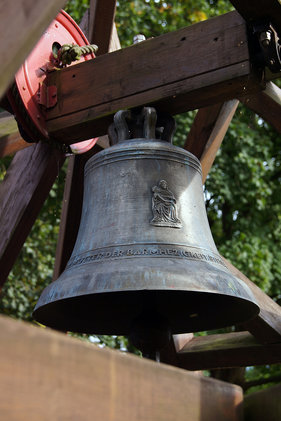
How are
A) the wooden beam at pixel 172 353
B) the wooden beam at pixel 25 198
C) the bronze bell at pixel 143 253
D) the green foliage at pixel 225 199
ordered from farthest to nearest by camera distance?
the green foliage at pixel 225 199 < the wooden beam at pixel 172 353 < the wooden beam at pixel 25 198 < the bronze bell at pixel 143 253

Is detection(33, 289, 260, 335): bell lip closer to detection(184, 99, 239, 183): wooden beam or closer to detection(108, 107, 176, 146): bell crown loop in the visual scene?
detection(108, 107, 176, 146): bell crown loop

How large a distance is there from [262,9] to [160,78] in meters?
0.46

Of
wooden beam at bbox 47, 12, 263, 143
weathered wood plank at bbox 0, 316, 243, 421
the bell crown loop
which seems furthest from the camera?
the bell crown loop

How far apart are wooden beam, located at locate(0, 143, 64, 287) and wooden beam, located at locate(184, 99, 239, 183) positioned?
0.89m

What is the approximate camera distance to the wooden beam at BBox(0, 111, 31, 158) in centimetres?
337

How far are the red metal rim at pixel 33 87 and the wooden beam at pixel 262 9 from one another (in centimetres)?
89

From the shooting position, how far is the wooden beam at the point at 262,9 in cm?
226

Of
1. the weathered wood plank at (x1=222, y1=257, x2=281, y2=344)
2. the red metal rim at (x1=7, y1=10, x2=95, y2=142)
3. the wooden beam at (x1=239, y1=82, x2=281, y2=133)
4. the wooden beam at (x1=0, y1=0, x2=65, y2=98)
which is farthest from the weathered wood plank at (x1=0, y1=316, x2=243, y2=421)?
the weathered wood plank at (x1=222, y1=257, x2=281, y2=344)

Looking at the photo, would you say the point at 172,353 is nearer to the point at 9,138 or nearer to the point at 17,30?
the point at 9,138

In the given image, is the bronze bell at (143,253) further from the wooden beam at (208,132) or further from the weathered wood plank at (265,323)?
the wooden beam at (208,132)

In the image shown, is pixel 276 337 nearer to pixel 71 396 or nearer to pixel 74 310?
pixel 74 310

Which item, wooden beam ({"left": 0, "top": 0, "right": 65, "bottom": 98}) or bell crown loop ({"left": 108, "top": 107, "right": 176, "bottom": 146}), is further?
bell crown loop ({"left": 108, "top": 107, "right": 176, "bottom": 146})

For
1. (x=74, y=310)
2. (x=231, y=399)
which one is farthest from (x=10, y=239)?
(x=231, y=399)

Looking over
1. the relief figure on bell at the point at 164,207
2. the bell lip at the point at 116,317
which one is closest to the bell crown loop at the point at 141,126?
the relief figure on bell at the point at 164,207
